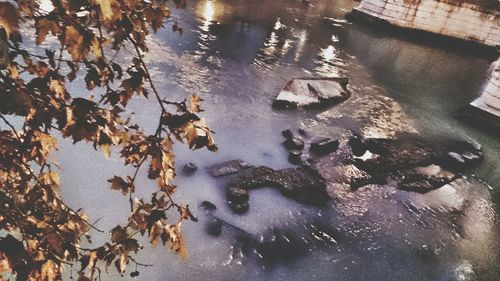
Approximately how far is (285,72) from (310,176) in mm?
6442

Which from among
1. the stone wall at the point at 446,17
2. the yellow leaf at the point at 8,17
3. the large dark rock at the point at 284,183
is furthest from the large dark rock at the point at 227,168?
the stone wall at the point at 446,17

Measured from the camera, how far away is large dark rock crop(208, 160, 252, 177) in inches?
285

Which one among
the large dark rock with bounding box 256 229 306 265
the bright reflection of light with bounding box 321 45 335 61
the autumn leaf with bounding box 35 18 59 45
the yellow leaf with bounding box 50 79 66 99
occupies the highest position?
the autumn leaf with bounding box 35 18 59 45

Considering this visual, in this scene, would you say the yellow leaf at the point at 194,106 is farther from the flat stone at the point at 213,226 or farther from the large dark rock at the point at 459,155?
the large dark rock at the point at 459,155

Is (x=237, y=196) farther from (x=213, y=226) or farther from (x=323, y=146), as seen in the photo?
(x=323, y=146)

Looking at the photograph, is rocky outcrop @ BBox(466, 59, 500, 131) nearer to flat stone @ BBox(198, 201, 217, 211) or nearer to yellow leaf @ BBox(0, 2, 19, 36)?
flat stone @ BBox(198, 201, 217, 211)

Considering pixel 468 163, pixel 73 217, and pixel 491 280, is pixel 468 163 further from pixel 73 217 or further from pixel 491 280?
pixel 73 217

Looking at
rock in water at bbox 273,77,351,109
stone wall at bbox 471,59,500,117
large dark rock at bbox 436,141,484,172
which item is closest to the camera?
large dark rock at bbox 436,141,484,172

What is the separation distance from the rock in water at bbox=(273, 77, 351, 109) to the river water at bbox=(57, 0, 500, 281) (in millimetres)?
450

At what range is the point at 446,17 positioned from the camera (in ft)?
68.6

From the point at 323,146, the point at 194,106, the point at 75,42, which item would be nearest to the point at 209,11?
the point at 323,146

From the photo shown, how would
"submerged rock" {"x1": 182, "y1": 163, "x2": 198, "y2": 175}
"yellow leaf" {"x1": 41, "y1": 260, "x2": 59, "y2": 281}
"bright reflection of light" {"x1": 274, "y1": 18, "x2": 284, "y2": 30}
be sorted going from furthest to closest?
"bright reflection of light" {"x1": 274, "y1": 18, "x2": 284, "y2": 30} → "submerged rock" {"x1": 182, "y1": 163, "x2": 198, "y2": 175} → "yellow leaf" {"x1": 41, "y1": 260, "x2": 59, "y2": 281}

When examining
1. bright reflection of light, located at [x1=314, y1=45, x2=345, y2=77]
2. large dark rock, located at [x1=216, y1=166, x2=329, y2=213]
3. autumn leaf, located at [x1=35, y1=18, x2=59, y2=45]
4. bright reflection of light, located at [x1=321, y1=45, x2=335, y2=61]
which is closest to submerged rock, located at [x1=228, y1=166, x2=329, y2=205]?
large dark rock, located at [x1=216, y1=166, x2=329, y2=213]

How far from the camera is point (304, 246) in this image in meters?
6.05
